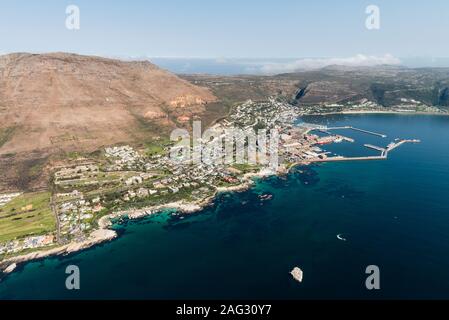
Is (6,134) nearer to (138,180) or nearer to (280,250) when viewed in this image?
(138,180)

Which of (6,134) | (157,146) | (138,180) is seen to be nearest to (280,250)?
(138,180)

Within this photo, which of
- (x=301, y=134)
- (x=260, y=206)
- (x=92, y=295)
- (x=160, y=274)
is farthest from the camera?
(x=301, y=134)

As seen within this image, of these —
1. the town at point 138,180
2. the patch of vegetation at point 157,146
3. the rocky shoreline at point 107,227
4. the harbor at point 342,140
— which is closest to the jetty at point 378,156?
the harbor at point 342,140

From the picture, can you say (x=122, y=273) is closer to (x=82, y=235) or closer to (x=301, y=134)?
(x=82, y=235)

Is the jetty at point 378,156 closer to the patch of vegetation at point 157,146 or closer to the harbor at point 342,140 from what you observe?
the harbor at point 342,140
